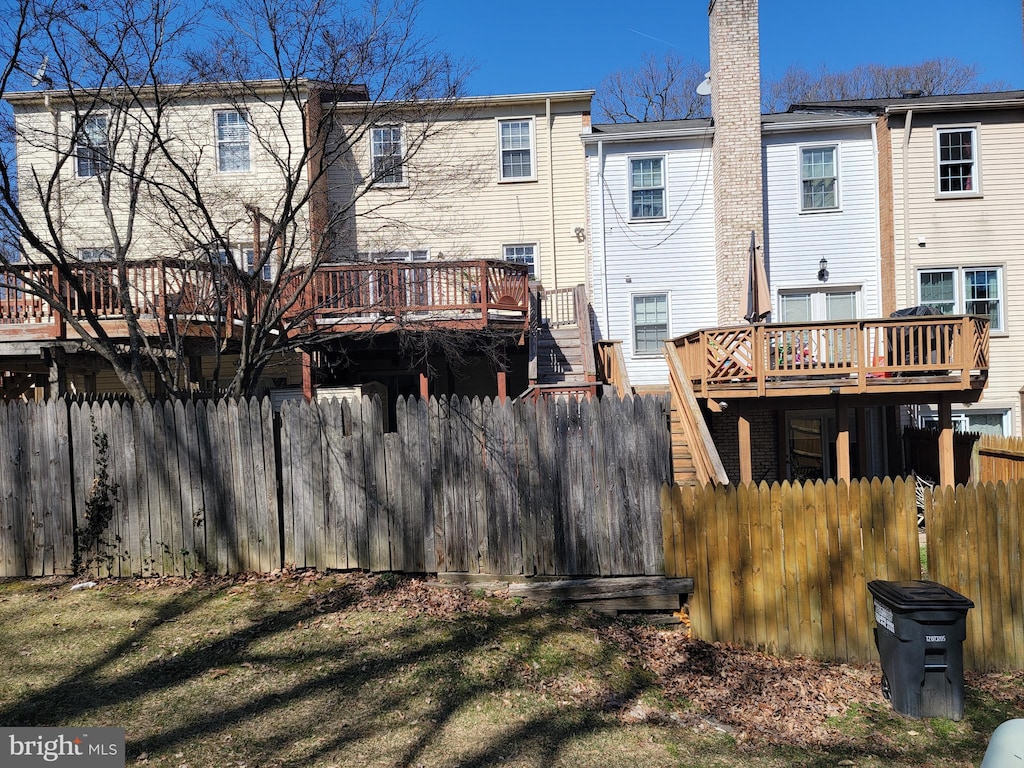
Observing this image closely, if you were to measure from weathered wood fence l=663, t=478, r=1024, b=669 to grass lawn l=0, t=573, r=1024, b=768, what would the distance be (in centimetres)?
30

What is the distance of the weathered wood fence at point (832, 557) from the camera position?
19.8ft

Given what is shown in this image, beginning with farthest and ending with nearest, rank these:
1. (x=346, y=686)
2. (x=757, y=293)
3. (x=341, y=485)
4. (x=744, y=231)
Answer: (x=744, y=231) → (x=757, y=293) → (x=341, y=485) → (x=346, y=686)

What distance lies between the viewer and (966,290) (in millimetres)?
15391

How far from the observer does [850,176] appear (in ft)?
51.8

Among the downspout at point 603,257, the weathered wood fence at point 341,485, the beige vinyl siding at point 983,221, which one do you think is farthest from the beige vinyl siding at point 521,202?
the weathered wood fence at point 341,485

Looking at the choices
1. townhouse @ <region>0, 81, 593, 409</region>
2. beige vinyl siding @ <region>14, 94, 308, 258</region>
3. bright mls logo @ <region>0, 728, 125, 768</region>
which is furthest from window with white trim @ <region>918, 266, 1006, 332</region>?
bright mls logo @ <region>0, 728, 125, 768</region>

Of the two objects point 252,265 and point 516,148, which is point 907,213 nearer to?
point 516,148

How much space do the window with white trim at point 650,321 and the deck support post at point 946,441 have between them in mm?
6151

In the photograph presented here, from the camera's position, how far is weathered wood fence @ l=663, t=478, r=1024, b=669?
19.8 ft

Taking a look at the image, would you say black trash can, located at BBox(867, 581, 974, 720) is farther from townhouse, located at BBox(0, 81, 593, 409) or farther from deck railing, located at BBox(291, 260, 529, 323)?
deck railing, located at BBox(291, 260, 529, 323)

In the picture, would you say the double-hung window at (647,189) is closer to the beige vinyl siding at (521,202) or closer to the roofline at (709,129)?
the roofline at (709,129)

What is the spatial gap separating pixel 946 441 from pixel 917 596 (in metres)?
7.79

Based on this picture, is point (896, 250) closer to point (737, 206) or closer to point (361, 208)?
point (737, 206)

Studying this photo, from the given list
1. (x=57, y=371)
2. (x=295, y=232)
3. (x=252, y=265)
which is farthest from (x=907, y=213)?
(x=57, y=371)
